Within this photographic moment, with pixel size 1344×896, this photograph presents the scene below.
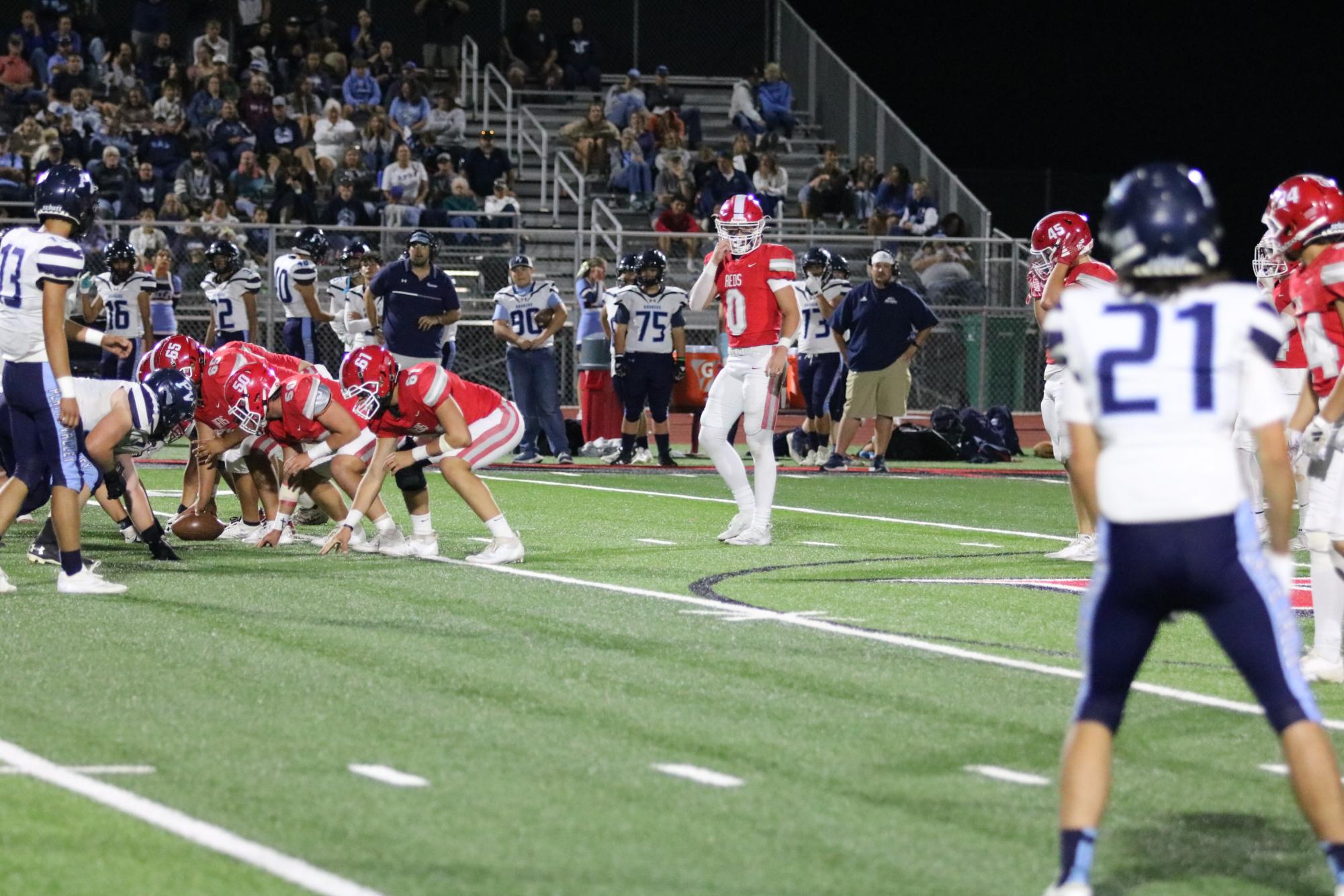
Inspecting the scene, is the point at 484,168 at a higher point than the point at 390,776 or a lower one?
higher

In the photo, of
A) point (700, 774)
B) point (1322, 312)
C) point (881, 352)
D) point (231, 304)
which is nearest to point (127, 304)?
point (231, 304)

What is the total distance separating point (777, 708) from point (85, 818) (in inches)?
94.3

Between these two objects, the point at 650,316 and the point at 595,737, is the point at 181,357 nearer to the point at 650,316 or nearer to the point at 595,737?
the point at 595,737

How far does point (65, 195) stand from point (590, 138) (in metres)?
17.8

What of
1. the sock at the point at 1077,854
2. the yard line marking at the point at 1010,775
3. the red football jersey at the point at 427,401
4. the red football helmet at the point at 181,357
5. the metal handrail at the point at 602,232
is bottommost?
the yard line marking at the point at 1010,775

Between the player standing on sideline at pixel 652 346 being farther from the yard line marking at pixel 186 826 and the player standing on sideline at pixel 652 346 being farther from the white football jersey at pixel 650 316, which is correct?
the yard line marking at pixel 186 826

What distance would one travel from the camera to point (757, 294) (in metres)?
11.9

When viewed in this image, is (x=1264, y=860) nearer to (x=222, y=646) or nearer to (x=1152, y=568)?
(x=1152, y=568)

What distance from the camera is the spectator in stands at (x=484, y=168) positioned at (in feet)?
81.1

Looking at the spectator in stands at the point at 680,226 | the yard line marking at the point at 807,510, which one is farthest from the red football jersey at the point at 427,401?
the spectator in stands at the point at 680,226

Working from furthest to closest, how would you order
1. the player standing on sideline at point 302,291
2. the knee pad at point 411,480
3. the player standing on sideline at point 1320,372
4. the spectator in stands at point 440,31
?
the spectator in stands at point 440,31 → the player standing on sideline at point 302,291 → the knee pad at point 411,480 → the player standing on sideline at point 1320,372

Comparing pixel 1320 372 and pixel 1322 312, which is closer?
pixel 1322 312

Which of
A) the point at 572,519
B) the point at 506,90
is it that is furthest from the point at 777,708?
the point at 506,90

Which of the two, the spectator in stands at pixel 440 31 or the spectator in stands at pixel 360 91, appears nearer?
the spectator in stands at pixel 360 91
